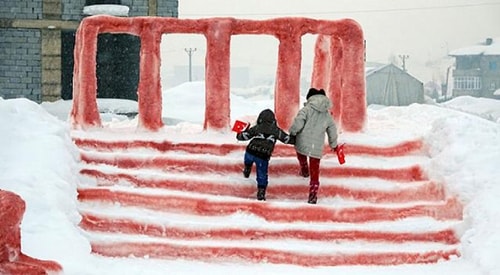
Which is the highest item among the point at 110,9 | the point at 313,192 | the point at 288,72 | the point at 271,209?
the point at 110,9

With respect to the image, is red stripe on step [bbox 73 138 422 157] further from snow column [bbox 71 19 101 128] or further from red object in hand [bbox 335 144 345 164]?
Result: snow column [bbox 71 19 101 128]

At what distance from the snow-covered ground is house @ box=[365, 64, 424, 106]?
2706 centimetres

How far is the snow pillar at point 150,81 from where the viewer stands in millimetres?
12547

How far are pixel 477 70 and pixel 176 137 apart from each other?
33219 millimetres

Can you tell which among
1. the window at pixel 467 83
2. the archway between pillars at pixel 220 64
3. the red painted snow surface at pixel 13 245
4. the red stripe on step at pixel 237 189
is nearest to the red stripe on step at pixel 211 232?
the red stripe on step at pixel 237 189

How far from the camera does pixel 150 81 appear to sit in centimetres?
1266

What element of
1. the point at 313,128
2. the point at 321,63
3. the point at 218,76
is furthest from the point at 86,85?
the point at 321,63

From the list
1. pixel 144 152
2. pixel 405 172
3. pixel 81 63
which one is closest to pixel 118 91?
pixel 81 63

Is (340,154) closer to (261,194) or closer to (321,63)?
(261,194)

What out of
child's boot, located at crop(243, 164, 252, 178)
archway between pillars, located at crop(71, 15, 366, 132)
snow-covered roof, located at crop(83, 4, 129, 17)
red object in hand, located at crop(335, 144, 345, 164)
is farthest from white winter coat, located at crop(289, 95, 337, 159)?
snow-covered roof, located at crop(83, 4, 129, 17)

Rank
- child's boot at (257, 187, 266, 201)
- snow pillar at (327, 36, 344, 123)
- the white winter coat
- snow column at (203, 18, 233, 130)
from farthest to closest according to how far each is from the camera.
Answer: snow pillar at (327, 36, 344, 123) → snow column at (203, 18, 233, 130) → the white winter coat → child's boot at (257, 187, 266, 201)

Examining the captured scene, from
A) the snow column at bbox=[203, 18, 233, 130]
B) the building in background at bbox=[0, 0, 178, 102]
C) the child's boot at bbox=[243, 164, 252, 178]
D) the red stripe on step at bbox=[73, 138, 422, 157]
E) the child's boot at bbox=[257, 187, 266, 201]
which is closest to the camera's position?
the child's boot at bbox=[257, 187, 266, 201]

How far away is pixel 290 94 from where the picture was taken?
12.5m

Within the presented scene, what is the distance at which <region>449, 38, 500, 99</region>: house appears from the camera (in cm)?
4025
